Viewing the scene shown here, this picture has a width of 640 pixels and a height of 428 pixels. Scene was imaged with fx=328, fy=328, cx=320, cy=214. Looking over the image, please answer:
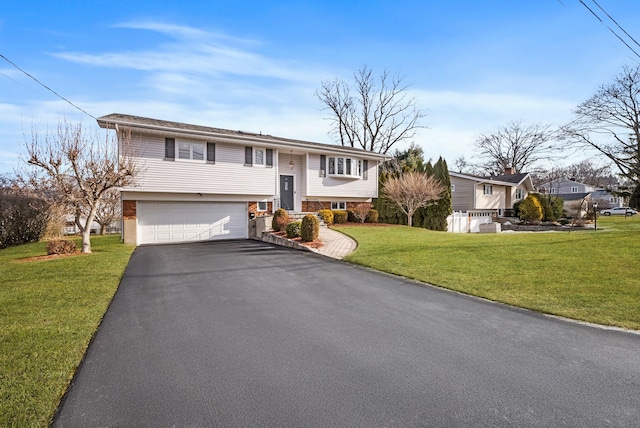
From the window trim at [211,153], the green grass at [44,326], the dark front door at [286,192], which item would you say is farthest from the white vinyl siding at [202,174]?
the green grass at [44,326]

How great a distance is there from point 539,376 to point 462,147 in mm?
51429

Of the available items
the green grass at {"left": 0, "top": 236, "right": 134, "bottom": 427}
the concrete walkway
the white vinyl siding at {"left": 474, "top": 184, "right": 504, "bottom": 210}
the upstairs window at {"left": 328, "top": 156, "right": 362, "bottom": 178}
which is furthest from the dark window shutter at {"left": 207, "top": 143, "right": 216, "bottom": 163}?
the white vinyl siding at {"left": 474, "top": 184, "right": 504, "bottom": 210}

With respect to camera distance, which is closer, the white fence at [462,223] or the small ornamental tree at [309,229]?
the small ornamental tree at [309,229]

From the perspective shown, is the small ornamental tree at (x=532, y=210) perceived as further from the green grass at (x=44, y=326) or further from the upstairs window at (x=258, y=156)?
the green grass at (x=44, y=326)

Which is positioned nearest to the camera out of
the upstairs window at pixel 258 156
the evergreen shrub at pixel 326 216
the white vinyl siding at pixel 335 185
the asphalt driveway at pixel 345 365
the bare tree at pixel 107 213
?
the asphalt driveway at pixel 345 365

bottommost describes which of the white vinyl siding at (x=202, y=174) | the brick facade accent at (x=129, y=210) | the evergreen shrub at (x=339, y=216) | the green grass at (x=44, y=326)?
the green grass at (x=44, y=326)

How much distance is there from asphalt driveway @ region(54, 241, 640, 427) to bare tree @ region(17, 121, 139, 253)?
730cm

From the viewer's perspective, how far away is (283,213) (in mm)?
15680

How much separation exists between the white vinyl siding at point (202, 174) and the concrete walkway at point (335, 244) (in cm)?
437

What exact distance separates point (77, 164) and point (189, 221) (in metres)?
5.45

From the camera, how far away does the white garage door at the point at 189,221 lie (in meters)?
15.0

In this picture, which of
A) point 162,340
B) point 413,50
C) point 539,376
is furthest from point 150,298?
point 413,50

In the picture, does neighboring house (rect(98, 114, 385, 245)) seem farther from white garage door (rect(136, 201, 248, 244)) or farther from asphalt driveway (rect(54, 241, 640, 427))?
asphalt driveway (rect(54, 241, 640, 427))

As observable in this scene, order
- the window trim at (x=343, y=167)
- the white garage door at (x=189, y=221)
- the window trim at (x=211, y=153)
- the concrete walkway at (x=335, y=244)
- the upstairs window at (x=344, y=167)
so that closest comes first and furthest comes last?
the concrete walkway at (x=335, y=244) < the white garage door at (x=189, y=221) < the window trim at (x=211, y=153) < the window trim at (x=343, y=167) < the upstairs window at (x=344, y=167)
